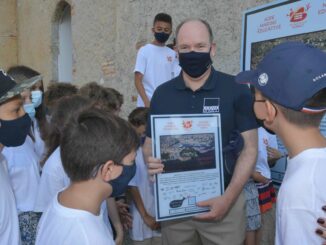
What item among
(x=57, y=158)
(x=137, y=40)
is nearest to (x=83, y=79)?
(x=137, y=40)

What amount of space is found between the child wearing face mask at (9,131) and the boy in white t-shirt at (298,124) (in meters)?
1.20

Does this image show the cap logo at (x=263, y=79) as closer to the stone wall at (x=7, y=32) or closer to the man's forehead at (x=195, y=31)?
the man's forehead at (x=195, y=31)

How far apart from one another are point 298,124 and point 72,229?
97cm

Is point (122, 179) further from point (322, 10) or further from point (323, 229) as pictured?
point (322, 10)

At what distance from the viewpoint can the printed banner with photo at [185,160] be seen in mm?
2355

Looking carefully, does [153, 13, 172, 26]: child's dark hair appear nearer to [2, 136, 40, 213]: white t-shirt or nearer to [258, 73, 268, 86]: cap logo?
[2, 136, 40, 213]: white t-shirt

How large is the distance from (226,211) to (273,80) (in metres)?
1.14

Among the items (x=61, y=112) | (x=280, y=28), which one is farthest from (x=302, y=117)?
(x=280, y=28)

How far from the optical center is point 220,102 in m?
2.50

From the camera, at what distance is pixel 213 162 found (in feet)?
7.97

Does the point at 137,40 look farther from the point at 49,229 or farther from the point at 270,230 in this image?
the point at 49,229

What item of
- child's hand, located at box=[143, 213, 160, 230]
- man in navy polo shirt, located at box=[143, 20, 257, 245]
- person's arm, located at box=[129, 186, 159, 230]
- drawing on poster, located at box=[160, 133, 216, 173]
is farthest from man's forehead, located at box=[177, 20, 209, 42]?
child's hand, located at box=[143, 213, 160, 230]

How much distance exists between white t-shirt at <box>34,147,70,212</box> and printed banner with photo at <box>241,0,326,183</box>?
196cm

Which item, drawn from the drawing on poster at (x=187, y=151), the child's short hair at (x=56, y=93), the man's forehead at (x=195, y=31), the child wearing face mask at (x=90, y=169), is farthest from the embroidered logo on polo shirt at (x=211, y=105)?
the child's short hair at (x=56, y=93)
